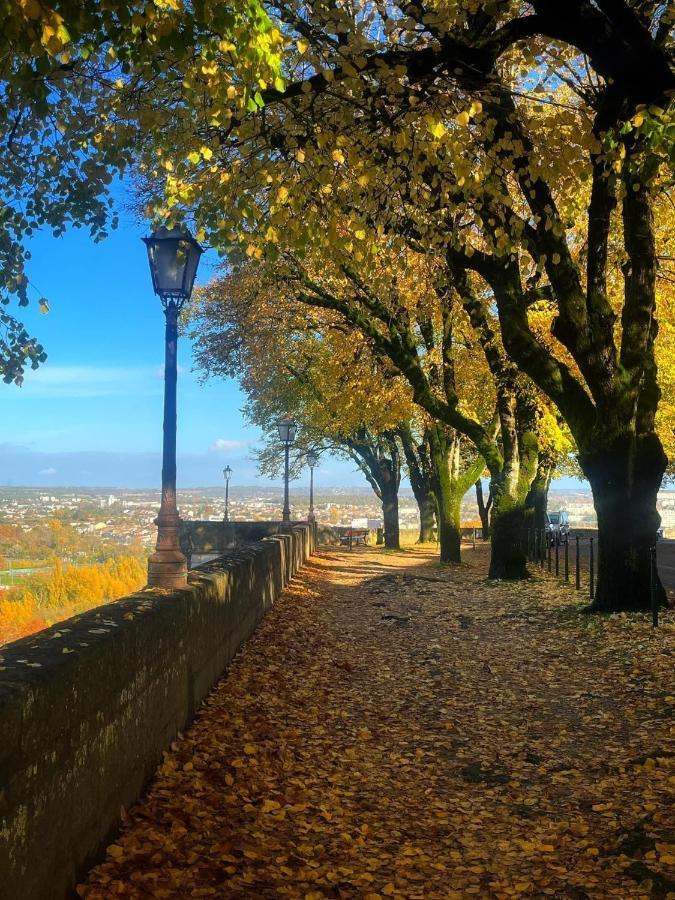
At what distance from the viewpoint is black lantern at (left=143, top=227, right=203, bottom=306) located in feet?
26.9

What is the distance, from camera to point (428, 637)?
1238 cm

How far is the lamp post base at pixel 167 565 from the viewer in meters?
7.40

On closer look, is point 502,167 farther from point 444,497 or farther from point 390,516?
point 390,516

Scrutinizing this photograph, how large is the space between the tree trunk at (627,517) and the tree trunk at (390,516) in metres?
25.3

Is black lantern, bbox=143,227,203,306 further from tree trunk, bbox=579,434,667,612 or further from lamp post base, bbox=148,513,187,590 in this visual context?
tree trunk, bbox=579,434,667,612

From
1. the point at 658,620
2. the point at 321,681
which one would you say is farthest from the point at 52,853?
the point at 658,620

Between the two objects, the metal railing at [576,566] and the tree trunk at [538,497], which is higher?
the tree trunk at [538,497]

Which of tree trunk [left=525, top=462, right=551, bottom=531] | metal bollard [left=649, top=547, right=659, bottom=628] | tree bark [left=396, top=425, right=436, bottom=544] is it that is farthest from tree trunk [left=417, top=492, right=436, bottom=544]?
metal bollard [left=649, top=547, right=659, bottom=628]

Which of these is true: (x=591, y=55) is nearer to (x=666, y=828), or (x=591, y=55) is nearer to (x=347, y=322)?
(x=666, y=828)

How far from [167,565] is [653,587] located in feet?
23.7

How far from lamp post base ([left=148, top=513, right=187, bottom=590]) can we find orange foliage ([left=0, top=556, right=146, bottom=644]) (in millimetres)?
28224

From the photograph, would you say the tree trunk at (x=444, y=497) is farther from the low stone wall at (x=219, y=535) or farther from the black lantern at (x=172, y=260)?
the black lantern at (x=172, y=260)

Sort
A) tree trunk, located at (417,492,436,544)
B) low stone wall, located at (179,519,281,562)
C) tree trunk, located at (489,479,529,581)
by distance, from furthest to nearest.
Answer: tree trunk, located at (417,492,436,544), low stone wall, located at (179,519,281,562), tree trunk, located at (489,479,529,581)

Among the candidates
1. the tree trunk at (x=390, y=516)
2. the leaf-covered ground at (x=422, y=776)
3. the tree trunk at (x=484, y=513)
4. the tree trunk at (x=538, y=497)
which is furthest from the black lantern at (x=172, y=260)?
the tree trunk at (x=484, y=513)
